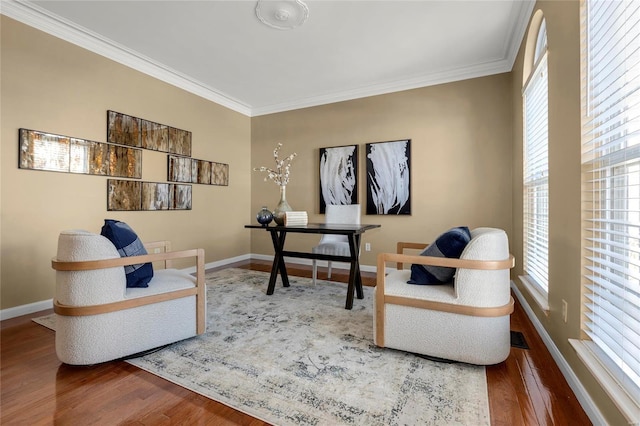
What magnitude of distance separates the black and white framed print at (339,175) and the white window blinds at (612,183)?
3046mm

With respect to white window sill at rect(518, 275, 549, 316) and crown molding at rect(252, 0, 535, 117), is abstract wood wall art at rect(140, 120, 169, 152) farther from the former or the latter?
white window sill at rect(518, 275, 549, 316)

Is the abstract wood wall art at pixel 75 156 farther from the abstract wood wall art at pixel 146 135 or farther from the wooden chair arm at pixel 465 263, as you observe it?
the wooden chair arm at pixel 465 263

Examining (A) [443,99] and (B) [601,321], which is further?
(A) [443,99]

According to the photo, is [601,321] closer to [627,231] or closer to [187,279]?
[627,231]

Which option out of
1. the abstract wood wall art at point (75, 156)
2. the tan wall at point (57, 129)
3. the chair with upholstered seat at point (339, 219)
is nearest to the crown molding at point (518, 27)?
the chair with upholstered seat at point (339, 219)

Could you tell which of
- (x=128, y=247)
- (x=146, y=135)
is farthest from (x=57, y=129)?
(x=128, y=247)

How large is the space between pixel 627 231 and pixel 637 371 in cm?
52

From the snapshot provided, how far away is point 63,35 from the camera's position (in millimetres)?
2850

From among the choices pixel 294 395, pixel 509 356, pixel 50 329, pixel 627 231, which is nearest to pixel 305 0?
pixel 627 231

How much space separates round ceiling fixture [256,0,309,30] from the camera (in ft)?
8.32

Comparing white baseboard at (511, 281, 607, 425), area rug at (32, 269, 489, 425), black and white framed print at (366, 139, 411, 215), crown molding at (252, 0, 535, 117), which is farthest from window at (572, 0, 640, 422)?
black and white framed print at (366, 139, 411, 215)

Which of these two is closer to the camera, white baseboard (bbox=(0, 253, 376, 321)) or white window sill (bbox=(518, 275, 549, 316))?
white window sill (bbox=(518, 275, 549, 316))

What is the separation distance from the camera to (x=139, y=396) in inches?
58.0

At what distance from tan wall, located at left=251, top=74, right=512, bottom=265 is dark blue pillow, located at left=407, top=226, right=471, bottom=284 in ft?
6.80
